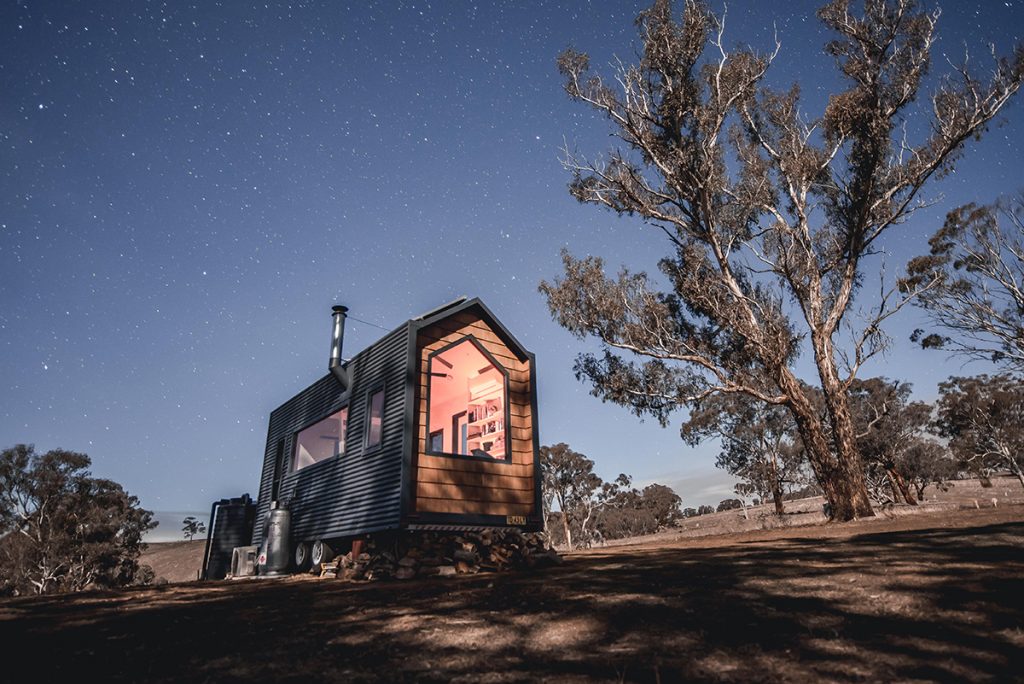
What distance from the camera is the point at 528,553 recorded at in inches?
408

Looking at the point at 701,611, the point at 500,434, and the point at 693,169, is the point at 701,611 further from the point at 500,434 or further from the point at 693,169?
the point at 693,169

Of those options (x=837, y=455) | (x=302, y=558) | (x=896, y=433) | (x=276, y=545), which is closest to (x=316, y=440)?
(x=276, y=545)

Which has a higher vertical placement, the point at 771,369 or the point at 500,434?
the point at 771,369

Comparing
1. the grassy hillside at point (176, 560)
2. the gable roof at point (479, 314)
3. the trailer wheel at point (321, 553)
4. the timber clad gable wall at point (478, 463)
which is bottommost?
the grassy hillside at point (176, 560)

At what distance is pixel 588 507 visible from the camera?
44781 millimetres

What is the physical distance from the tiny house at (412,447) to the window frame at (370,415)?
0.02 meters

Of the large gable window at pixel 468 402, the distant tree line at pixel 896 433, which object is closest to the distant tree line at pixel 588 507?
the distant tree line at pixel 896 433

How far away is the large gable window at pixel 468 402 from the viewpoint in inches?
500

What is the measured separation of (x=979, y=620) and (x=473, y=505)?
8427 mm

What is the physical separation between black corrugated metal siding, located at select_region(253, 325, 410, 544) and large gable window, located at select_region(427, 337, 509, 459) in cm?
113

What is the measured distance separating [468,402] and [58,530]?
31.3 meters

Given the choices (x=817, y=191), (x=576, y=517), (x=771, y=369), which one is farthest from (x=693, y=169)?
(x=576, y=517)

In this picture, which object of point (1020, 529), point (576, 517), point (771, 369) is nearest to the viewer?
point (1020, 529)

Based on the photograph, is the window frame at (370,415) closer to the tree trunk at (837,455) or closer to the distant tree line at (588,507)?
the tree trunk at (837,455)
